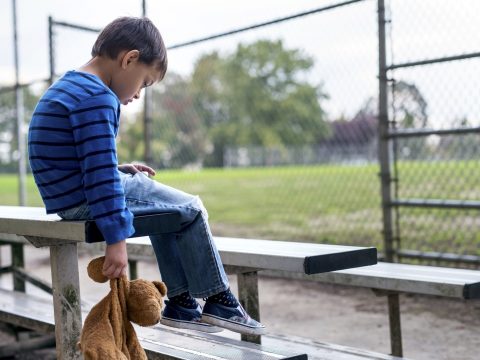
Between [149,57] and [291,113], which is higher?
[291,113]

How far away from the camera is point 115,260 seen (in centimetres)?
219

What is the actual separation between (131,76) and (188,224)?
0.53m

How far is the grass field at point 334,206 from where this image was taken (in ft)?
24.3

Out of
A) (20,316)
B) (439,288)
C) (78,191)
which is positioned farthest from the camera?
(20,316)

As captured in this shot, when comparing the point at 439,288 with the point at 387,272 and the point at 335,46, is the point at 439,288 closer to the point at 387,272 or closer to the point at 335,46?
the point at 387,272

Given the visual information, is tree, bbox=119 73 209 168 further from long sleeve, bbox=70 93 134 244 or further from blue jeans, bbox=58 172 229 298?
long sleeve, bbox=70 93 134 244

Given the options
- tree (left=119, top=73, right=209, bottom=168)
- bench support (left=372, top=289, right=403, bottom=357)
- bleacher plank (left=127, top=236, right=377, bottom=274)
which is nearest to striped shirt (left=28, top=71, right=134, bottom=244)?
bleacher plank (left=127, top=236, right=377, bottom=274)

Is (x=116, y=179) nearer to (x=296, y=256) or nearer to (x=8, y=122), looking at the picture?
(x=296, y=256)

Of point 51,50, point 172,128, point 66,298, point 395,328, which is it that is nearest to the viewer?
point 66,298

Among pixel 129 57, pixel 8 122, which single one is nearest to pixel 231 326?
pixel 129 57

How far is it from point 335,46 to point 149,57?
618 cm

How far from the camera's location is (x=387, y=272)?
10.2 ft

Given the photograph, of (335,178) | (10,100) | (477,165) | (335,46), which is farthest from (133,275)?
(335,178)

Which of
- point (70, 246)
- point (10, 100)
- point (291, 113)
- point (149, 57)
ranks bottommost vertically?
point (70, 246)
